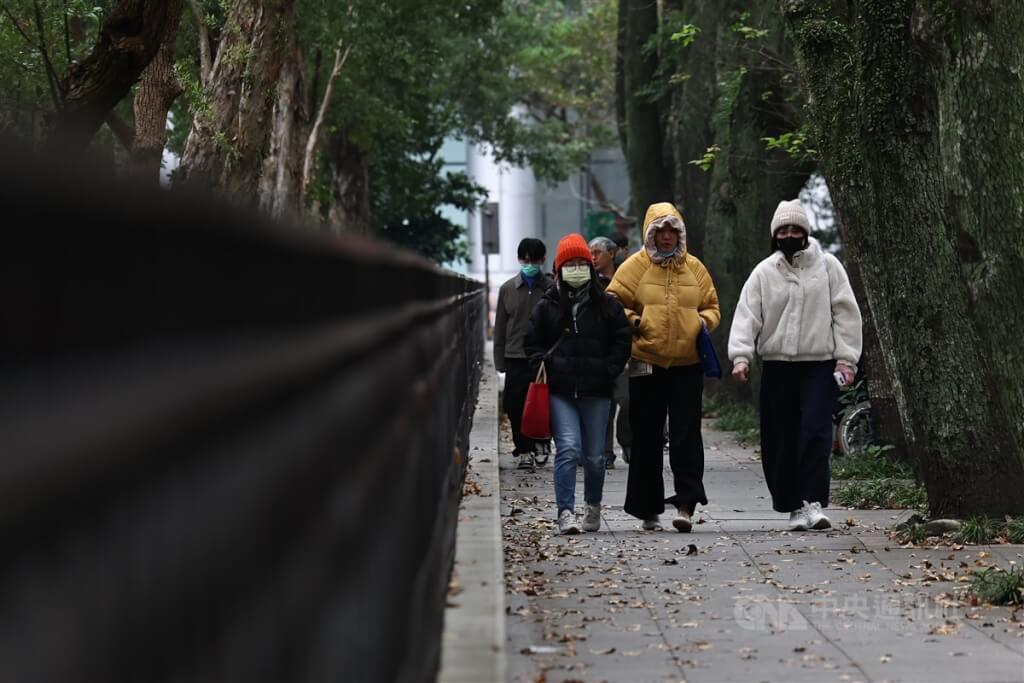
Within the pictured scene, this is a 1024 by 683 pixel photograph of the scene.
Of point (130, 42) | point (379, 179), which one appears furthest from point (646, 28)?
point (379, 179)

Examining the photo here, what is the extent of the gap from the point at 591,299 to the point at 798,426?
1.46 meters

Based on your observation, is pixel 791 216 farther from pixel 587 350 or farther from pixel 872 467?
pixel 872 467

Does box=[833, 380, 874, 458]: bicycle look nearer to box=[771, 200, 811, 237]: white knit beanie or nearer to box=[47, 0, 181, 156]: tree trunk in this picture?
box=[771, 200, 811, 237]: white knit beanie

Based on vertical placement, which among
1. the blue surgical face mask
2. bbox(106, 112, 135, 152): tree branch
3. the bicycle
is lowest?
the bicycle

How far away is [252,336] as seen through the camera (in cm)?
161

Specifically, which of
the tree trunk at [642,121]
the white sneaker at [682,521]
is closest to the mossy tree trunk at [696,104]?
the tree trunk at [642,121]

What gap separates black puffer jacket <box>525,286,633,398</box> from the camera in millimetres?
10789

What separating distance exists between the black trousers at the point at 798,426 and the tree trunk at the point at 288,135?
55.3 feet

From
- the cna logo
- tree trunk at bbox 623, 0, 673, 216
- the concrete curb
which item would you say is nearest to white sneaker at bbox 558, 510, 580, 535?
the cna logo

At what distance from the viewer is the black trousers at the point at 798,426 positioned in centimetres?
1080

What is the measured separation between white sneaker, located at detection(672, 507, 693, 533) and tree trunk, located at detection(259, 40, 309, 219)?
16.8 m

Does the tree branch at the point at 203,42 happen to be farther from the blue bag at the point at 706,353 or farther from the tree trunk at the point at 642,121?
the blue bag at the point at 706,353

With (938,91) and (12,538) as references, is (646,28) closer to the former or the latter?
(938,91)

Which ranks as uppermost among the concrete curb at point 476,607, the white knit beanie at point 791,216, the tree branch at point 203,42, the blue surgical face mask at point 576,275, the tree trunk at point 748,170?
the tree branch at point 203,42
